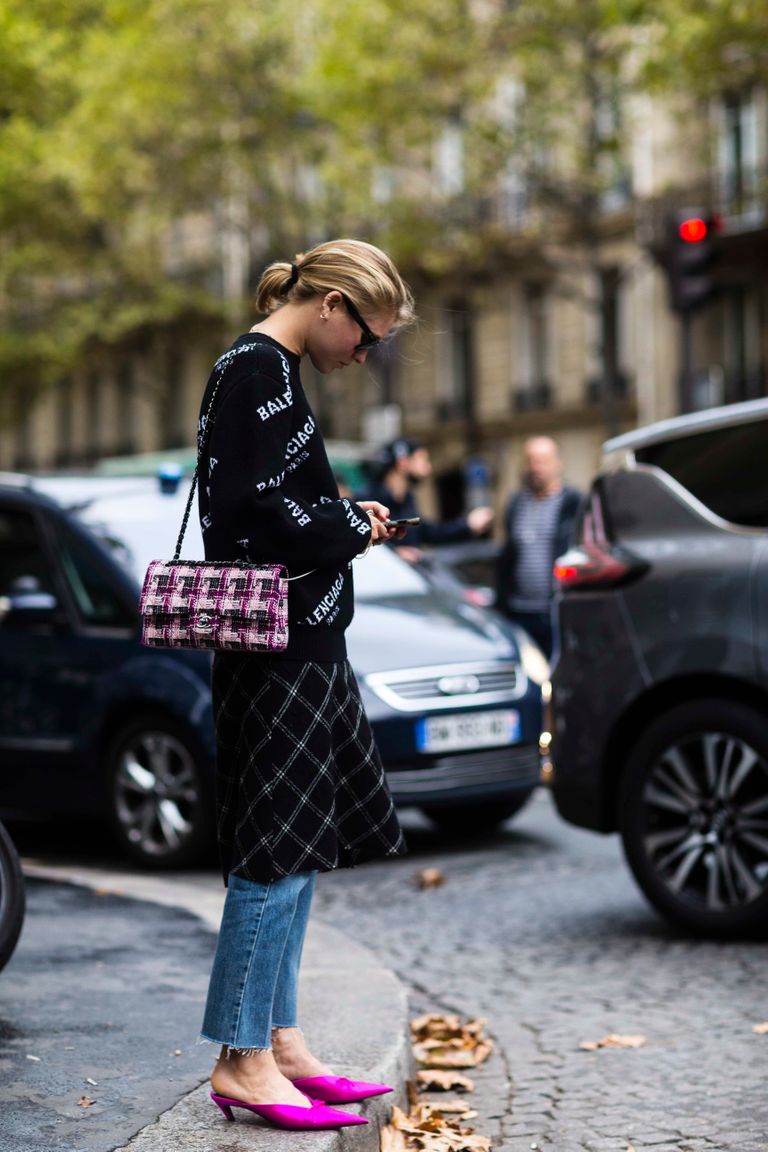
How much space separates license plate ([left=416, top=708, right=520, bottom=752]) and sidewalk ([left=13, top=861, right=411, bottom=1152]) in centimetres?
145

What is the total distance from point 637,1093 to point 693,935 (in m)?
1.79

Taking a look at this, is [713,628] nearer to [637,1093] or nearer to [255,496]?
[637,1093]

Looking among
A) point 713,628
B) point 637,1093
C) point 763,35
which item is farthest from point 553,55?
point 637,1093

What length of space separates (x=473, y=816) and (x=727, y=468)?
3.24 metres

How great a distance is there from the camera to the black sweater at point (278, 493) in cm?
372

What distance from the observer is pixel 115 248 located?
4256 centimetres

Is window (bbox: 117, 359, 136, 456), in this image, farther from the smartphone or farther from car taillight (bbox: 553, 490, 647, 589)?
the smartphone

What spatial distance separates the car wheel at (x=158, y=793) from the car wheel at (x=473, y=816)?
1438mm

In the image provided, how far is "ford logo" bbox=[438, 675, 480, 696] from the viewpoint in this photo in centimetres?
847

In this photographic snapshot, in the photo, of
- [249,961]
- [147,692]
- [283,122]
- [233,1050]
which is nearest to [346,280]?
[249,961]

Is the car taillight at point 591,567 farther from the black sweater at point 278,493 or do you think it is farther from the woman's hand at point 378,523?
the black sweater at point 278,493

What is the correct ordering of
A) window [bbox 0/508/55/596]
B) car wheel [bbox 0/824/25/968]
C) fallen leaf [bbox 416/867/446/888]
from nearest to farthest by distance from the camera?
1. car wheel [bbox 0/824/25/968]
2. fallen leaf [bbox 416/867/446/888]
3. window [bbox 0/508/55/596]

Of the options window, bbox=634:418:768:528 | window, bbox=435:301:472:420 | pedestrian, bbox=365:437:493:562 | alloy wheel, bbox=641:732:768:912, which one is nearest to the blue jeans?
alloy wheel, bbox=641:732:768:912

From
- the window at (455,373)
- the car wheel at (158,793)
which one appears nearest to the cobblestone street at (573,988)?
the car wheel at (158,793)
